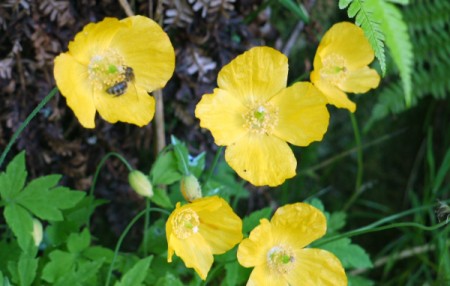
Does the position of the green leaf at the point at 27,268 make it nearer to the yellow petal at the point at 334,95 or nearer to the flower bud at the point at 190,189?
the flower bud at the point at 190,189

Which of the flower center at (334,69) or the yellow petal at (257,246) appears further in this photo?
the flower center at (334,69)

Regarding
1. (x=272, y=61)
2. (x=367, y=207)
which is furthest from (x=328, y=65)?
(x=367, y=207)

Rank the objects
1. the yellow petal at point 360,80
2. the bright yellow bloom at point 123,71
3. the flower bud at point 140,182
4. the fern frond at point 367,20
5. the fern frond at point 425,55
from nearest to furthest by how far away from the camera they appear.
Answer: the fern frond at point 367,20 → the bright yellow bloom at point 123,71 → the flower bud at point 140,182 → the yellow petal at point 360,80 → the fern frond at point 425,55

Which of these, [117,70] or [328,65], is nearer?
[117,70]

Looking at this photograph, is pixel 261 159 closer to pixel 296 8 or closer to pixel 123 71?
pixel 123 71

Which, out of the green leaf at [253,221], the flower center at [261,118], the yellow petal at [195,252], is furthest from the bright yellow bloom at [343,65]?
the yellow petal at [195,252]

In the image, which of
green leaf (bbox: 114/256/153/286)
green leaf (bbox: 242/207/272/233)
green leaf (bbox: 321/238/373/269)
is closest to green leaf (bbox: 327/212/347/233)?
green leaf (bbox: 321/238/373/269)

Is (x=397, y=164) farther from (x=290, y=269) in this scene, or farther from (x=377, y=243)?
(x=290, y=269)
